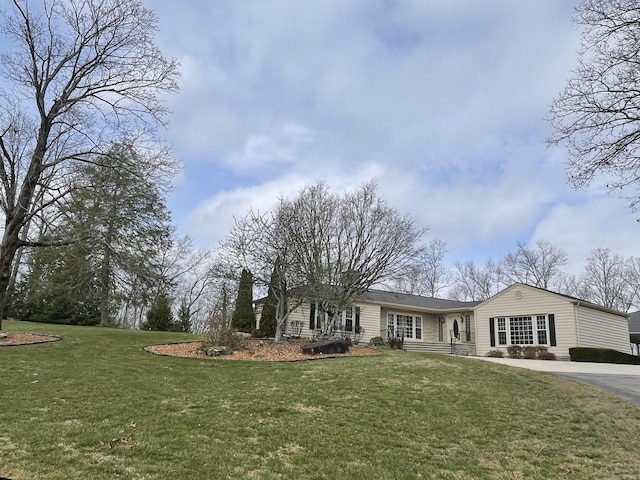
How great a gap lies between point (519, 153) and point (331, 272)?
8.92 meters

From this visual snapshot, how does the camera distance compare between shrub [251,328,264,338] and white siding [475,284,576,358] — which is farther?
shrub [251,328,264,338]

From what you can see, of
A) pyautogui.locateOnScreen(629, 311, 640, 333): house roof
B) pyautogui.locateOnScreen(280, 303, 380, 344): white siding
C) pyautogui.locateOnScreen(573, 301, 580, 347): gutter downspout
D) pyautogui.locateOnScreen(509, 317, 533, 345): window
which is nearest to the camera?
pyautogui.locateOnScreen(573, 301, 580, 347): gutter downspout

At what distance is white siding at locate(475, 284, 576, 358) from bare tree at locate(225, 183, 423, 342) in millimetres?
7251

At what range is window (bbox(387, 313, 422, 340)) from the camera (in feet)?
88.6

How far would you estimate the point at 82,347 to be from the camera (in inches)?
495

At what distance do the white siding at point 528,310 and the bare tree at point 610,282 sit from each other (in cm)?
2918

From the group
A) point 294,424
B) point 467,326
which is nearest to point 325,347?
point 294,424

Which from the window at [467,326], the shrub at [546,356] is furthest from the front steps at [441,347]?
the shrub at [546,356]

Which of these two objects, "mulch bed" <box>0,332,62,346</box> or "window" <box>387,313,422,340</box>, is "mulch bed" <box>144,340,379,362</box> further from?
"window" <box>387,313,422,340</box>

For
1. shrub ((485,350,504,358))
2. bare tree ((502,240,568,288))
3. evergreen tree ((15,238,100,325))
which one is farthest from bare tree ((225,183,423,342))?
bare tree ((502,240,568,288))

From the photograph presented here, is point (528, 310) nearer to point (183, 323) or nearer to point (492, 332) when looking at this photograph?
point (492, 332)

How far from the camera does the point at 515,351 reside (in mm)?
21531

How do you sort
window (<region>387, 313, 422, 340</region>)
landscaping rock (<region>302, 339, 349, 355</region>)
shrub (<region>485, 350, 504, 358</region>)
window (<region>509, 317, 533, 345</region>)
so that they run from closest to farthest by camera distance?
landscaping rock (<region>302, 339, 349, 355</region>), shrub (<region>485, 350, 504, 358</region>), window (<region>509, 317, 533, 345</region>), window (<region>387, 313, 422, 340</region>)

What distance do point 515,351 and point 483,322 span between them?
3.17m
